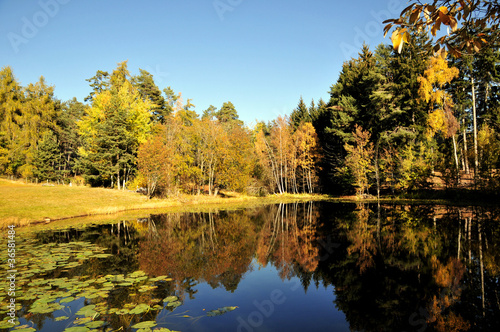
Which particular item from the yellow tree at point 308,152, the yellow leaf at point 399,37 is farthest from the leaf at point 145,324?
the yellow tree at point 308,152

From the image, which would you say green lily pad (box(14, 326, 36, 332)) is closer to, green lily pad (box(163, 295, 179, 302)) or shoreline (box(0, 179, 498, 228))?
green lily pad (box(163, 295, 179, 302))

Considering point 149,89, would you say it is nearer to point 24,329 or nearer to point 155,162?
point 155,162

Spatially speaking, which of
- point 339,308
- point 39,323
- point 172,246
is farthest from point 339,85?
point 39,323

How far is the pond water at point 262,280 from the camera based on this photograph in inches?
246

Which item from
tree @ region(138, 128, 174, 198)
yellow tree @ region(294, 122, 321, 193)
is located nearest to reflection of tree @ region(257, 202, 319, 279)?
tree @ region(138, 128, 174, 198)

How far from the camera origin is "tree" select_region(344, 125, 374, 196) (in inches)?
1348

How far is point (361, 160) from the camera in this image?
34.3 m

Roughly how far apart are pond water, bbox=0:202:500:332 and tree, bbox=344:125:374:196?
18315 millimetres

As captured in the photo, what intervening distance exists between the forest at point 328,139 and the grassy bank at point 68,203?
2.79m

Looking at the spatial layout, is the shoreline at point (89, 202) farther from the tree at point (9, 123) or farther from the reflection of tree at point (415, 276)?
the tree at point (9, 123)

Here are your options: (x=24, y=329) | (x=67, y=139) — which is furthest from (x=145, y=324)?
(x=67, y=139)

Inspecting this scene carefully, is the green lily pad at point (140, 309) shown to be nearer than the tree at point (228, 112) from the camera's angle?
Yes

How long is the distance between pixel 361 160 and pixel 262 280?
28.9m

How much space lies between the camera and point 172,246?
1334cm
